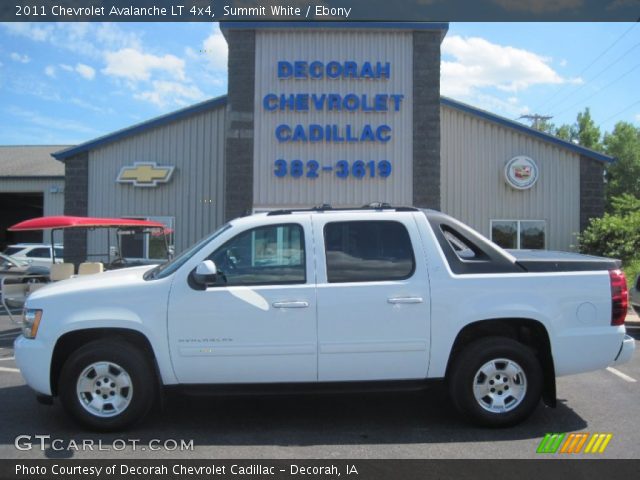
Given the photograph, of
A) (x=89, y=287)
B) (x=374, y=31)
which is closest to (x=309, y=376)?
(x=89, y=287)

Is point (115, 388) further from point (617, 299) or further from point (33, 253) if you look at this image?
point (33, 253)

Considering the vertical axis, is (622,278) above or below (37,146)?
below

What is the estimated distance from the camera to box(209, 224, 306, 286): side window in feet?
16.3

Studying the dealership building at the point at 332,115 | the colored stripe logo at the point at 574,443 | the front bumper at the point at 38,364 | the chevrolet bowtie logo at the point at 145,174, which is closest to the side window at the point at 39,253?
the chevrolet bowtie logo at the point at 145,174

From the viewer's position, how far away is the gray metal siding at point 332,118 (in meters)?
14.2

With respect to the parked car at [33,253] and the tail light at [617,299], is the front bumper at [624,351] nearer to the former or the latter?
the tail light at [617,299]

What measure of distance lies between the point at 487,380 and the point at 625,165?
4249 centimetres

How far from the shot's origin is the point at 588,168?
52.2 feet

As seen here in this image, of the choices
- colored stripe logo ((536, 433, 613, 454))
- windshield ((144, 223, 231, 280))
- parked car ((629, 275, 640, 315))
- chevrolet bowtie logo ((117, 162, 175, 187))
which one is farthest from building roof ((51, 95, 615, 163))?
colored stripe logo ((536, 433, 613, 454))

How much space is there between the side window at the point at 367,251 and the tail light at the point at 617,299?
1729mm
